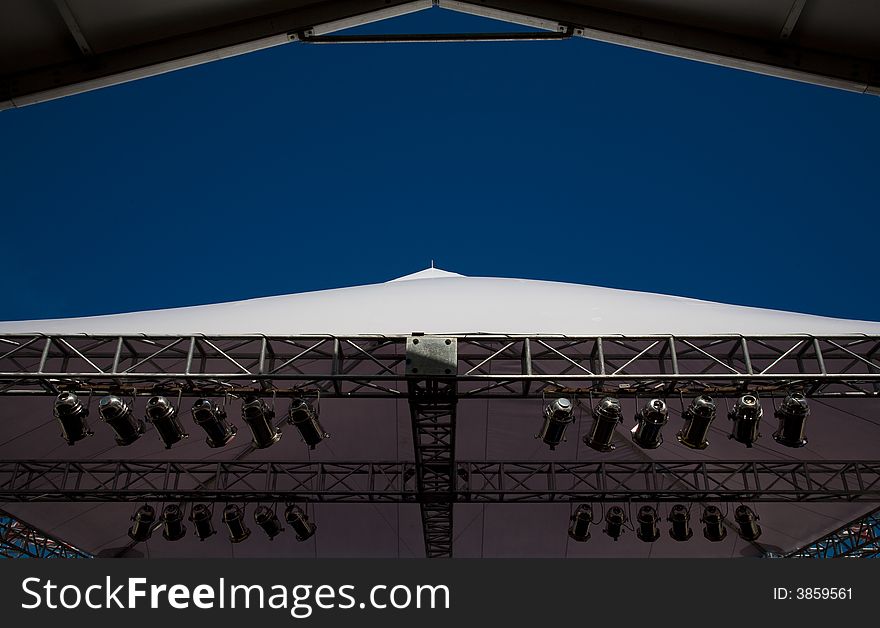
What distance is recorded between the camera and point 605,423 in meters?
8.18

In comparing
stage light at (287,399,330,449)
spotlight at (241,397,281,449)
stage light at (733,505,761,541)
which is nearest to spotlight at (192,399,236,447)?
spotlight at (241,397,281,449)

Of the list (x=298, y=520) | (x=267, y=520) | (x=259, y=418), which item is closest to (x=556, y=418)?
(x=259, y=418)

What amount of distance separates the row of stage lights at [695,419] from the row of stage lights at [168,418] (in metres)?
2.87

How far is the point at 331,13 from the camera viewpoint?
4.91m

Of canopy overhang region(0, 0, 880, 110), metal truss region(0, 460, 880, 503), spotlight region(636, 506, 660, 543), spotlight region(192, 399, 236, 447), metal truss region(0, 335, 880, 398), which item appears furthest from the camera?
spotlight region(636, 506, 660, 543)

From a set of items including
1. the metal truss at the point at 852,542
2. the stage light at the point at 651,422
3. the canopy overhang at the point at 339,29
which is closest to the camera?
the canopy overhang at the point at 339,29

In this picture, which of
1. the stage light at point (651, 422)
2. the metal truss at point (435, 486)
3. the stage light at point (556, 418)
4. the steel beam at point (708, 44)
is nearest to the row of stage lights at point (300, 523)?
the metal truss at point (435, 486)

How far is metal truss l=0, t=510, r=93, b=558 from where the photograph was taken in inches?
539

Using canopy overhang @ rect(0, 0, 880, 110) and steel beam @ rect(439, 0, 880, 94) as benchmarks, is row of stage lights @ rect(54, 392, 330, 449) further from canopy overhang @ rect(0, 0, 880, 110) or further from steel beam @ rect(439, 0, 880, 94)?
steel beam @ rect(439, 0, 880, 94)

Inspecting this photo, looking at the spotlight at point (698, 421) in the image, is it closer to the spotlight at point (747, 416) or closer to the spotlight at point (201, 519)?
the spotlight at point (747, 416)

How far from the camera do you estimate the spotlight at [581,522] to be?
12094 mm

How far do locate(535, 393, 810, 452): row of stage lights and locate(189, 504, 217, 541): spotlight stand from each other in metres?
6.84

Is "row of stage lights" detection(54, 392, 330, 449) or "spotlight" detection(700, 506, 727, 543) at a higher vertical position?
"row of stage lights" detection(54, 392, 330, 449)

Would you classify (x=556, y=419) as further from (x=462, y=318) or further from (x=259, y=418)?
(x=259, y=418)
